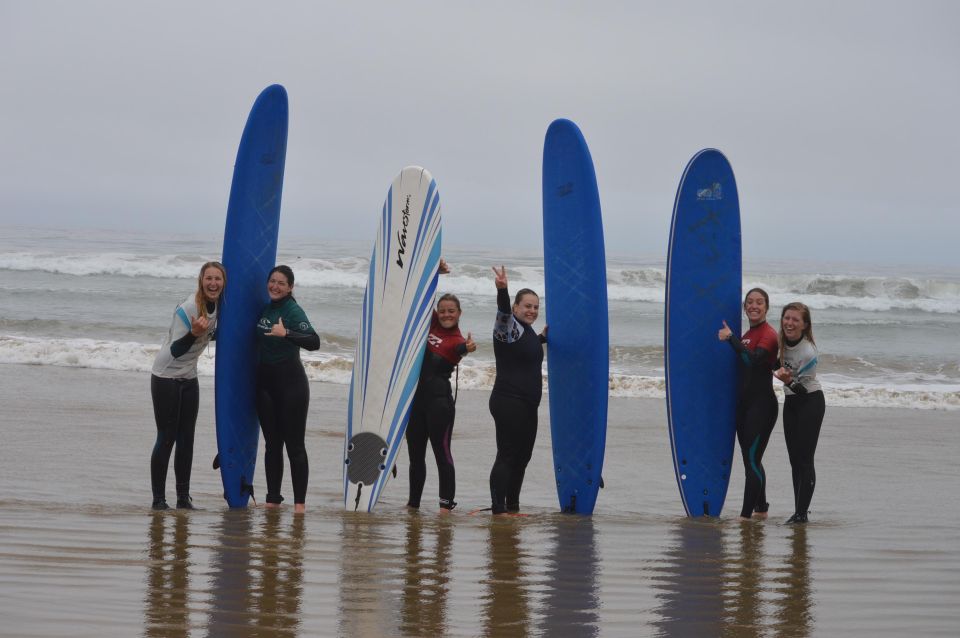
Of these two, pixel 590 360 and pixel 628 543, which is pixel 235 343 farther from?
pixel 628 543

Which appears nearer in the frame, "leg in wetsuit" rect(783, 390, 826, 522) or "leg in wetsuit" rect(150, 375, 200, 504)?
"leg in wetsuit" rect(150, 375, 200, 504)

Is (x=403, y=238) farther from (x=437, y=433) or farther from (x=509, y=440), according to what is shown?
(x=509, y=440)

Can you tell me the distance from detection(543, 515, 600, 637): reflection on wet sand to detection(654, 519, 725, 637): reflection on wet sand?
0.24 m

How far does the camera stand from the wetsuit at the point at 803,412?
511 centimetres

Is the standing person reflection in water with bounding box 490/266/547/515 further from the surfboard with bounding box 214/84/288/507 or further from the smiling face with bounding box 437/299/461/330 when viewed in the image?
the surfboard with bounding box 214/84/288/507

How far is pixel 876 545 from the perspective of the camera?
4.57m

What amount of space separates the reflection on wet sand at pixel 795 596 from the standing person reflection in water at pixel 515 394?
4.58ft

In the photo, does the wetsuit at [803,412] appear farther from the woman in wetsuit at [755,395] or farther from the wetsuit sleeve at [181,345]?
the wetsuit sleeve at [181,345]

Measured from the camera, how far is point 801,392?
5.14m

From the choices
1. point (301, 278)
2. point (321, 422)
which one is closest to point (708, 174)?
point (321, 422)

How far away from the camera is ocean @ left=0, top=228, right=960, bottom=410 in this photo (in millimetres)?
11797

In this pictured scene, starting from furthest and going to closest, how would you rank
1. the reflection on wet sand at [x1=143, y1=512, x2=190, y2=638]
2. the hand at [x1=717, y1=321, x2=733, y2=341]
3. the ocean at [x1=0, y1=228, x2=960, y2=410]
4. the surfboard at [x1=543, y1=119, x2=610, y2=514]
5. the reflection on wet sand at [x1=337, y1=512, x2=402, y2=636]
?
1. the ocean at [x1=0, y1=228, x2=960, y2=410]
2. the surfboard at [x1=543, y1=119, x2=610, y2=514]
3. the hand at [x1=717, y1=321, x2=733, y2=341]
4. the reflection on wet sand at [x1=337, y1=512, x2=402, y2=636]
5. the reflection on wet sand at [x1=143, y1=512, x2=190, y2=638]

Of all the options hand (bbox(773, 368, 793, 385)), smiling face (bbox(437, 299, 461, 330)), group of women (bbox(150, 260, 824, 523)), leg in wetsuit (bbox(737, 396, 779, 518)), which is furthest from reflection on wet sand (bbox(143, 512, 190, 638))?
hand (bbox(773, 368, 793, 385))

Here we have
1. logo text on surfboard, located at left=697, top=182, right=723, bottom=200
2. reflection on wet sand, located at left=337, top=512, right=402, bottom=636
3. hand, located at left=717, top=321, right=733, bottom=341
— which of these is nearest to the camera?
reflection on wet sand, located at left=337, top=512, right=402, bottom=636
